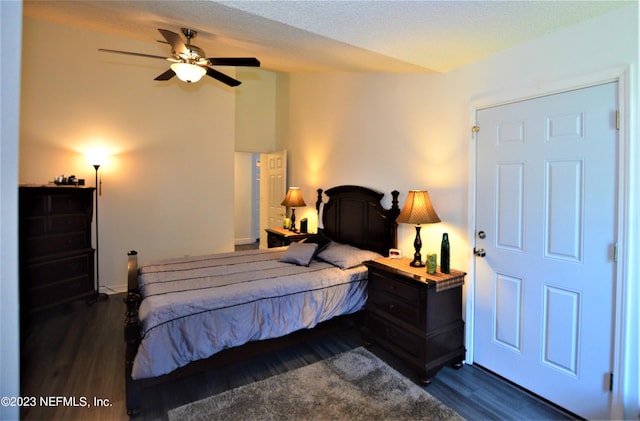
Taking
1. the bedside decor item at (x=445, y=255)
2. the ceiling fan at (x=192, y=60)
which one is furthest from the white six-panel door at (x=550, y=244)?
the ceiling fan at (x=192, y=60)

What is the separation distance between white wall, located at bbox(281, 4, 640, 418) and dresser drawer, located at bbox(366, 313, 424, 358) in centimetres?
74

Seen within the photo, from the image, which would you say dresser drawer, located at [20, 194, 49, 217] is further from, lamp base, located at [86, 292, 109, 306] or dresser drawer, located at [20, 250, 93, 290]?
lamp base, located at [86, 292, 109, 306]

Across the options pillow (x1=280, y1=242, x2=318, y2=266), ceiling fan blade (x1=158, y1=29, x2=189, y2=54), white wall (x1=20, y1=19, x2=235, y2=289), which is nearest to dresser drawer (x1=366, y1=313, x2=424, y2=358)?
pillow (x1=280, y1=242, x2=318, y2=266)

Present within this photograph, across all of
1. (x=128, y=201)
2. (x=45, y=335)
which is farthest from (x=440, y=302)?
(x=128, y=201)

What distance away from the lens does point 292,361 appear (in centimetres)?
266

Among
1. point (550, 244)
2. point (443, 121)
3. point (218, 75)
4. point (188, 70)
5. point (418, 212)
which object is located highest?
point (218, 75)

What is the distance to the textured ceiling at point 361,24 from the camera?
186 cm

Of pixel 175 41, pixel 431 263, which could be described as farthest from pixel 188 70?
pixel 431 263

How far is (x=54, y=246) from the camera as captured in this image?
3488mm

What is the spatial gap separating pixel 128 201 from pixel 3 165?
4160mm

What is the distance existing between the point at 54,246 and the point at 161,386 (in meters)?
2.29

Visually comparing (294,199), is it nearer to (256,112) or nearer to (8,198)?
(256,112)

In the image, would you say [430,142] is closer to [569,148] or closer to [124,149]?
[569,148]

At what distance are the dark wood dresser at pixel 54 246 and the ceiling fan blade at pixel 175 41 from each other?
2.11m
